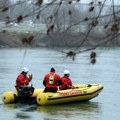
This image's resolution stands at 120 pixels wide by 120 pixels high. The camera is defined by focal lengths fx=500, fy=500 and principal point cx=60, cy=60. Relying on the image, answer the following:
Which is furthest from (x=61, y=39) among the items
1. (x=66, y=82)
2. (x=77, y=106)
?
(x=77, y=106)

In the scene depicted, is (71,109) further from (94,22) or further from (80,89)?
(94,22)

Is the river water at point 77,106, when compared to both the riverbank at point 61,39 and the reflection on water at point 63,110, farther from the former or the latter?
the riverbank at point 61,39

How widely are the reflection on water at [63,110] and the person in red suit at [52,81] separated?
746mm

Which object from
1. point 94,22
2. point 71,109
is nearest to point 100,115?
point 71,109

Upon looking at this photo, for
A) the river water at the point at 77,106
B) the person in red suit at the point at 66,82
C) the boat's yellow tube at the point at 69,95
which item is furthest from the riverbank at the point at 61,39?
the person in red suit at the point at 66,82

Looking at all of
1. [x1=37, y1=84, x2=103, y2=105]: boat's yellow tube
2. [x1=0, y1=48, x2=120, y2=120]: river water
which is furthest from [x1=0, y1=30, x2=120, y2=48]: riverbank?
[x1=37, y1=84, x2=103, y2=105]: boat's yellow tube

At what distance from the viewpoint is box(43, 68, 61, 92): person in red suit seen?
1730 cm

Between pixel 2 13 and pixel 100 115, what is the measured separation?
13.1 metres

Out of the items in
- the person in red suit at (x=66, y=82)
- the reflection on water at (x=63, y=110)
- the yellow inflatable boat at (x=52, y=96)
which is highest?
the person in red suit at (x=66, y=82)

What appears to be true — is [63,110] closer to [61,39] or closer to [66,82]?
[66,82]

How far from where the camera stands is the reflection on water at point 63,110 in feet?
54.1

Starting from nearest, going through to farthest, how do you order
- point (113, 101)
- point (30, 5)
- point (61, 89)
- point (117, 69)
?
point (30, 5) < point (61, 89) < point (113, 101) < point (117, 69)

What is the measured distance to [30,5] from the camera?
4152mm

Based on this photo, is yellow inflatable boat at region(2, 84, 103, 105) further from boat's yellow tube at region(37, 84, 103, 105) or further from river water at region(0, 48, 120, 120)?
river water at region(0, 48, 120, 120)
